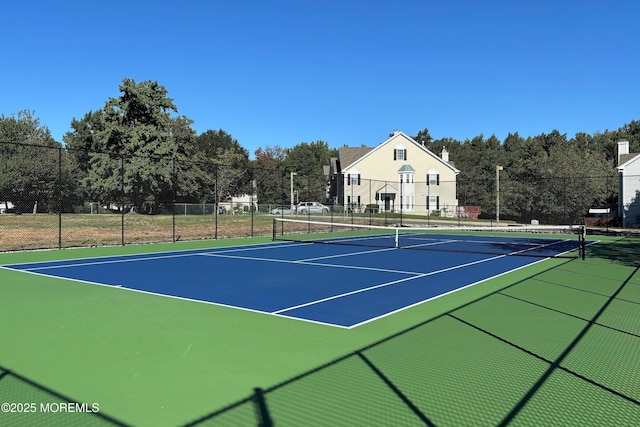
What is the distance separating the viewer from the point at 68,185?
37.6m

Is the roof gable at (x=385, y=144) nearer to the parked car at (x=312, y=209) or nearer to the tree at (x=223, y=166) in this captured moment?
the parked car at (x=312, y=209)

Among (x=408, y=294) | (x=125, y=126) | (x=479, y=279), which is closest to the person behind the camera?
(x=408, y=294)

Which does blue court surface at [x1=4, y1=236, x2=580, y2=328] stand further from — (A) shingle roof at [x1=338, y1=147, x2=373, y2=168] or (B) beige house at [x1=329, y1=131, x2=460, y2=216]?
(A) shingle roof at [x1=338, y1=147, x2=373, y2=168]

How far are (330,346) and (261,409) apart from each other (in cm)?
194

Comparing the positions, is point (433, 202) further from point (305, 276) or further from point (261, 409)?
point (261, 409)

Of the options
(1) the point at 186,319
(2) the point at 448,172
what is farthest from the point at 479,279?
(2) the point at 448,172

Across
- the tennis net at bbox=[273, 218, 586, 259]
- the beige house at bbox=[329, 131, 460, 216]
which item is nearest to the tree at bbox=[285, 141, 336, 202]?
the beige house at bbox=[329, 131, 460, 216]

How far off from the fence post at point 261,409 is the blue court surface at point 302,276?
267cm

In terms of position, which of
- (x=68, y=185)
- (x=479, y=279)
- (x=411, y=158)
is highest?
(x=411, y=158)

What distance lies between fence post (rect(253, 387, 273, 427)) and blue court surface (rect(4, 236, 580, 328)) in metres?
2.67

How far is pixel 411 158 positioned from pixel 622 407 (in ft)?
167

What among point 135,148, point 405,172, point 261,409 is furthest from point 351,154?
point 261,409

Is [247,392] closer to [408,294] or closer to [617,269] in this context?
[408,294]

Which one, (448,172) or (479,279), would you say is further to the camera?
(448,172)
